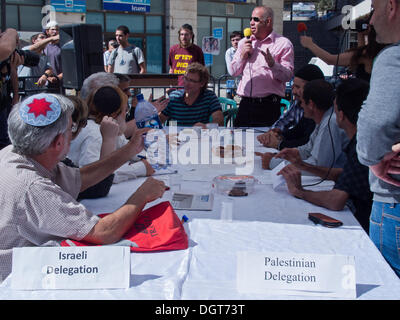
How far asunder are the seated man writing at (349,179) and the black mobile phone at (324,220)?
16 centimetres

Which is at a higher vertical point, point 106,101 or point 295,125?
point 106,101

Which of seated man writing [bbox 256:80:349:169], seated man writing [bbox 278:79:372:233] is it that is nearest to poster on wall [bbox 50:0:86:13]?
seated man writing [bbox 256:80:349:169]

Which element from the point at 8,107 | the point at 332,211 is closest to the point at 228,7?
the point at 8,107

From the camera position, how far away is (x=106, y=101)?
8.85 feet

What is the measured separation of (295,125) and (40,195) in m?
2.90

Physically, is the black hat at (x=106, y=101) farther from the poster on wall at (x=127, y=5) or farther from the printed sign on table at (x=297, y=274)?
the poster on wall at (x=127, y=5)

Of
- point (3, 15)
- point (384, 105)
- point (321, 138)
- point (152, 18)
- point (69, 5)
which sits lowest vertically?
point (321, 138)

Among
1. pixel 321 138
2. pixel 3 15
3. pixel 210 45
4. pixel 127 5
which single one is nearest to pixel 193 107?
pixel 321 138

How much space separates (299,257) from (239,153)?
1.90 m

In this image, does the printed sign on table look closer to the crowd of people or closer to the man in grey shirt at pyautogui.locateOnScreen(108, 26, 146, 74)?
the crowd of people

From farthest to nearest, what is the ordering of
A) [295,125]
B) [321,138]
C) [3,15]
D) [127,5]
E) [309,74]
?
[127,5]
[3,15]
[295,125]
[309,74]
[321,138]

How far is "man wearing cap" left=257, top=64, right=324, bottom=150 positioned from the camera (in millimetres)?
3519

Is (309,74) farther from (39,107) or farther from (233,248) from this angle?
(39,107)

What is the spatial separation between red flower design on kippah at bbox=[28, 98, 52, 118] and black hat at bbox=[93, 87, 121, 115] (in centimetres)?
126
